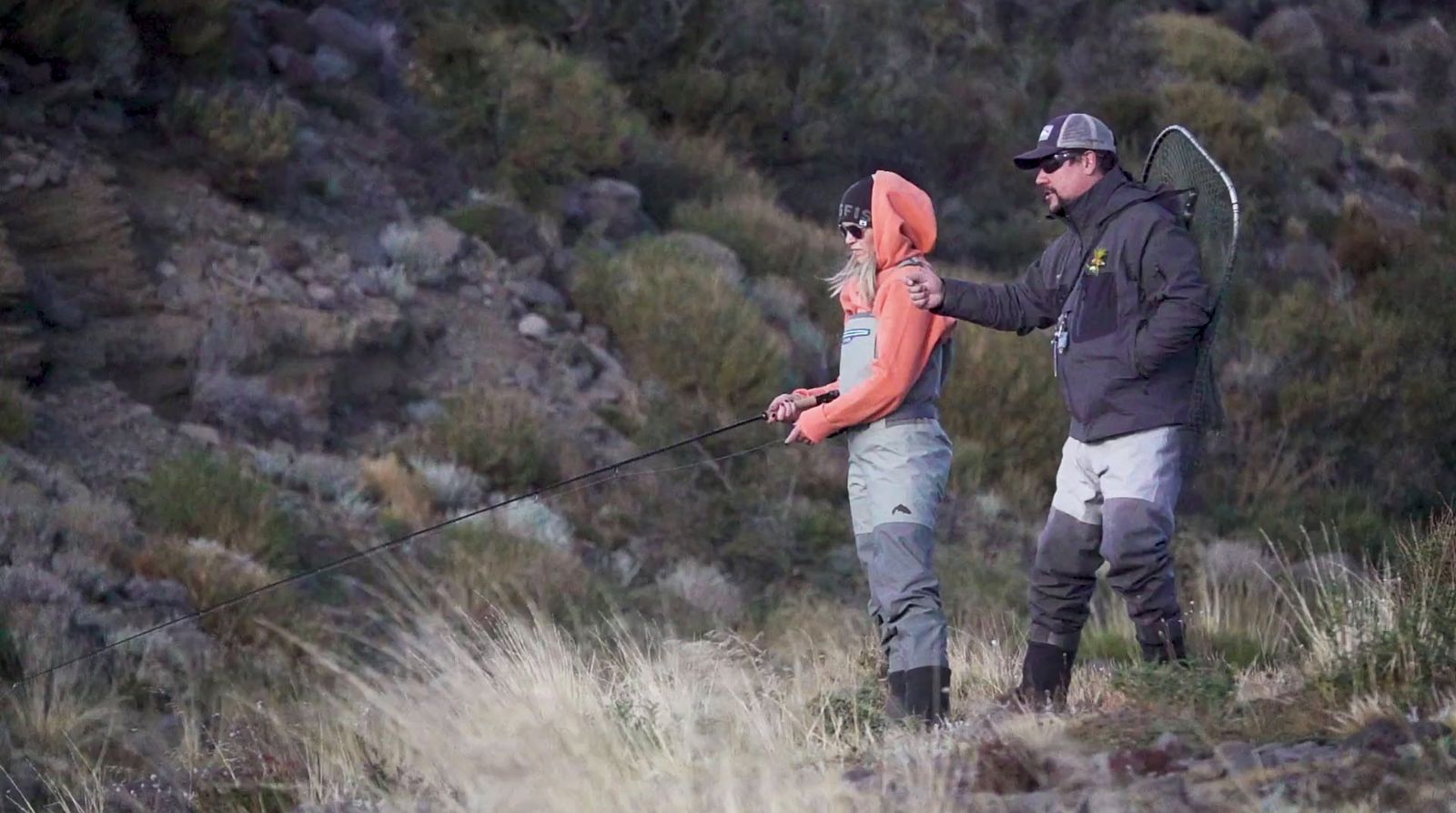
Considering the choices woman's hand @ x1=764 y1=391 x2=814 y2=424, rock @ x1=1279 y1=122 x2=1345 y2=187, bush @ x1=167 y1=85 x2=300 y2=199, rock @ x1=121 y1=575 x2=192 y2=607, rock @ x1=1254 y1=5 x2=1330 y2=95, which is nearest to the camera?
woman's hand @ x1=764 y1=391 x2=814 y2=424

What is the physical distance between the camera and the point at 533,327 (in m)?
13.9

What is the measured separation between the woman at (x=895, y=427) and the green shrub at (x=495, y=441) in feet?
20.6

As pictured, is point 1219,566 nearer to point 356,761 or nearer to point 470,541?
point 470,541

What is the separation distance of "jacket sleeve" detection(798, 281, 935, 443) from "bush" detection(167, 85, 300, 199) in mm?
8225

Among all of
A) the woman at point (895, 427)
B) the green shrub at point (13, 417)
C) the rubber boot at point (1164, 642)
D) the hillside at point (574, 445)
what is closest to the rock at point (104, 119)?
the hillside at point (574, 445)

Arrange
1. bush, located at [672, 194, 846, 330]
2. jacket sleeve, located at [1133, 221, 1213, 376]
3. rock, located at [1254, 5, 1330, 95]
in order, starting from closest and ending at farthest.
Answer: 1. jacket sleeve, located at [1133, 221, 1213, 376]
2. bush, located at [672, 194, 846, 330]
3. rock, located at [1254, 5, 1330, 95]

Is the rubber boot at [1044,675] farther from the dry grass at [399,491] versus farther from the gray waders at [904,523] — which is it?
the dry grass at [399,491]

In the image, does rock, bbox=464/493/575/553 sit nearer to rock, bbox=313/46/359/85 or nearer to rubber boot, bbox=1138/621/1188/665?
rock, bbox=313/46/359/85

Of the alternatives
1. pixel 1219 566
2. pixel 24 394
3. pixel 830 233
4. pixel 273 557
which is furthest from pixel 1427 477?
pixel 24 394

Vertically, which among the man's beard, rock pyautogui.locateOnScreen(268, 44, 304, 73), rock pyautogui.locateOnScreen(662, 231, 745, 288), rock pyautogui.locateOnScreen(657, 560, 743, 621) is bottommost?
rock pyautogui.locateOnScreen(657, 560, 743, 621)

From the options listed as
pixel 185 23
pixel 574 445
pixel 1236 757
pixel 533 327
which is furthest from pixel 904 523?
pixel 185 23

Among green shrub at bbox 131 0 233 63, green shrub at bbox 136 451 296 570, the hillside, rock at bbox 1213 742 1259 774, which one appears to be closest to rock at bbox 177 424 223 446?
the hillside

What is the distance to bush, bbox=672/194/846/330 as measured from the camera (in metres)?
16.4

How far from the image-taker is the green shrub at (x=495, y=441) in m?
12.2
